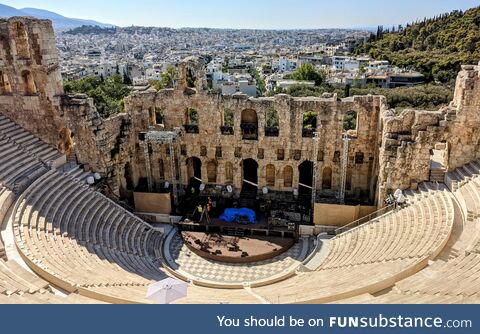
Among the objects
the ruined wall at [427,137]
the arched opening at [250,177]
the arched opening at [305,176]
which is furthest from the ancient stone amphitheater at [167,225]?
the arched opening at [250,177]

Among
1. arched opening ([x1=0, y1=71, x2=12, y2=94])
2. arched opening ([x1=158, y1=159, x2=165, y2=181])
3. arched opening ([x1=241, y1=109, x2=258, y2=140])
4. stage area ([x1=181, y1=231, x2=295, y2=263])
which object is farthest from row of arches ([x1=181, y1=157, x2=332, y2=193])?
arched opening ([x1=0, y1=71, x2=12, y2=94])

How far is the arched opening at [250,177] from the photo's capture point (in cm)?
2844

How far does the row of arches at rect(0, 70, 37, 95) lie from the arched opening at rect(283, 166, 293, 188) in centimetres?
1746

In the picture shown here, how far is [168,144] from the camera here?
2805 cm

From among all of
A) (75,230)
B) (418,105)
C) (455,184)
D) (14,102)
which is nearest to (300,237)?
(455,184)

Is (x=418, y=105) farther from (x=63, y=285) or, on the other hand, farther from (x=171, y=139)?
(x=63, y=285)

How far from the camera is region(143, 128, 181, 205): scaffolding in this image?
84.7 feet

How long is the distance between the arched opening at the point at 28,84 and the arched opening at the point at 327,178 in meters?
20.0

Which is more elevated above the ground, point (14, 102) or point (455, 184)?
point (14, 102)

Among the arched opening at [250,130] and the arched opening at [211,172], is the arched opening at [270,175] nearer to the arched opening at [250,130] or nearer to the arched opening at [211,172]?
the arched opening at [250,130]

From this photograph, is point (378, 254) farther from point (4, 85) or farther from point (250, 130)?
point (4, 85)

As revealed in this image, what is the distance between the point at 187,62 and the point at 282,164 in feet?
30.5

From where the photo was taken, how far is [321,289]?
49.7 feet

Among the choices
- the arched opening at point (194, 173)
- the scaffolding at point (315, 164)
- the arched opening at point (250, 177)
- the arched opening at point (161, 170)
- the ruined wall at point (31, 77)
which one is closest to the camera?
the ruined wall at point (31, 77)
